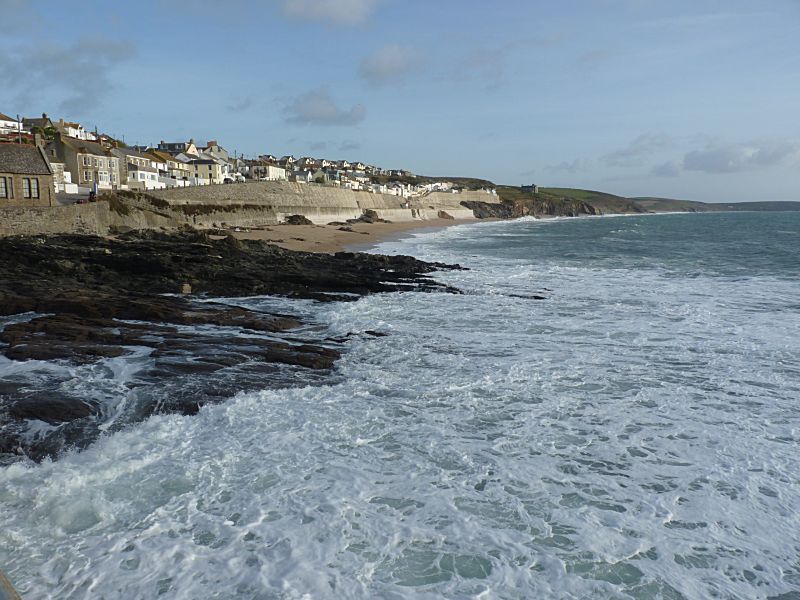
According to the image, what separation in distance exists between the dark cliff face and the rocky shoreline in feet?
366

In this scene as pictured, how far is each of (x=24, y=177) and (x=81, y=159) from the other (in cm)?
2708

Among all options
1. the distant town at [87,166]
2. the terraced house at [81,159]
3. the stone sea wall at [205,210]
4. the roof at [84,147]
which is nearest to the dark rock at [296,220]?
the stone sea wall at [205,210]

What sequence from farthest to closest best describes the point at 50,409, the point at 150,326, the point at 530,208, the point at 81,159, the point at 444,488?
the point at 530,208, the point at 81,159, the point at 150,326, the point at 50,409, the point at 444,488

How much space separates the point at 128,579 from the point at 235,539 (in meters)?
0.86

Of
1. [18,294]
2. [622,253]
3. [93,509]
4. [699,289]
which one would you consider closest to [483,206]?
[622,253]

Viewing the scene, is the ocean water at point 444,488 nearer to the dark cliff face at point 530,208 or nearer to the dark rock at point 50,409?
the dark rock at point 50,409

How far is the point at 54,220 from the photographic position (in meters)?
29.7

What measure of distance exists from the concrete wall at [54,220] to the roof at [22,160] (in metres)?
1.81

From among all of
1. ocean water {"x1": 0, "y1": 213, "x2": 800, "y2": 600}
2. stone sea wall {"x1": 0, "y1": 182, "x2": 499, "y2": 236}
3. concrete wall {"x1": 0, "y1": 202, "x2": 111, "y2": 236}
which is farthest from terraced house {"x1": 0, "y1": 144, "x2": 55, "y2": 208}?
ocean water {"x1": 0, "y1": 213, "x2": 800, "y2": 600}

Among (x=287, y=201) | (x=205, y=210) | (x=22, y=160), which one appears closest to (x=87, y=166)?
(x=205, y=210)

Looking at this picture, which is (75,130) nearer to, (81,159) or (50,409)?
(81,159)

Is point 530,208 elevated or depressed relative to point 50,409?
elevated

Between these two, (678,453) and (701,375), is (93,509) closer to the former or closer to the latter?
(678,453)

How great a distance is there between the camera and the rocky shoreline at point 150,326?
8.03 metres
